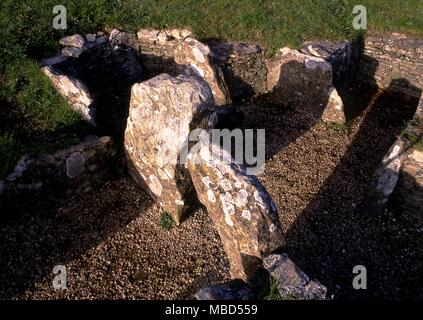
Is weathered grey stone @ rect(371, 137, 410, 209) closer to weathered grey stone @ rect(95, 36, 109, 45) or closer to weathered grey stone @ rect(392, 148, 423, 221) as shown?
weathered grey stone @ rect(392, 148, 423, 221)

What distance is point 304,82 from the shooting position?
12.0 m

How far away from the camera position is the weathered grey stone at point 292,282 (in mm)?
6441

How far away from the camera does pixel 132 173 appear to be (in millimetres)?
9633

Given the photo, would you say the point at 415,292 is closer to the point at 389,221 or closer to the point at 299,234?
the point at 389,221

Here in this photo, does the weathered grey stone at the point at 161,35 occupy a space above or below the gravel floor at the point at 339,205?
above

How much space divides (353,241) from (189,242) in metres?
3.11

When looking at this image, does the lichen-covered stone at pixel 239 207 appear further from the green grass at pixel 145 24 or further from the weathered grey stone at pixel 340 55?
the weathered grey stone at pixel 340 55

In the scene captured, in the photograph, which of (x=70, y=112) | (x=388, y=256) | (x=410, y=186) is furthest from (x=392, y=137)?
(x=70, y=112)

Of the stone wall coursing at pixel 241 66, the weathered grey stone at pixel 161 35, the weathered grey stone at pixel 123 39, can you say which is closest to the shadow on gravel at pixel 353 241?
the stone wall coursing at pixel 241 66

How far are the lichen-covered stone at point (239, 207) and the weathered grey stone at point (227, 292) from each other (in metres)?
0.41

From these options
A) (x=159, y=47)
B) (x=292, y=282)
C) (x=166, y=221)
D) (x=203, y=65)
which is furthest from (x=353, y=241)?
(x=159, y=47)

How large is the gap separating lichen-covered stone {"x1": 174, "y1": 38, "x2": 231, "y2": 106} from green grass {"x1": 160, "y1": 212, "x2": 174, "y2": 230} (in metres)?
3.49

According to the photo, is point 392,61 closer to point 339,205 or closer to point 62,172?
point 339,205

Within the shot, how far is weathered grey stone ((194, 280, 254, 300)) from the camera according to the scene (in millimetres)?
6430
